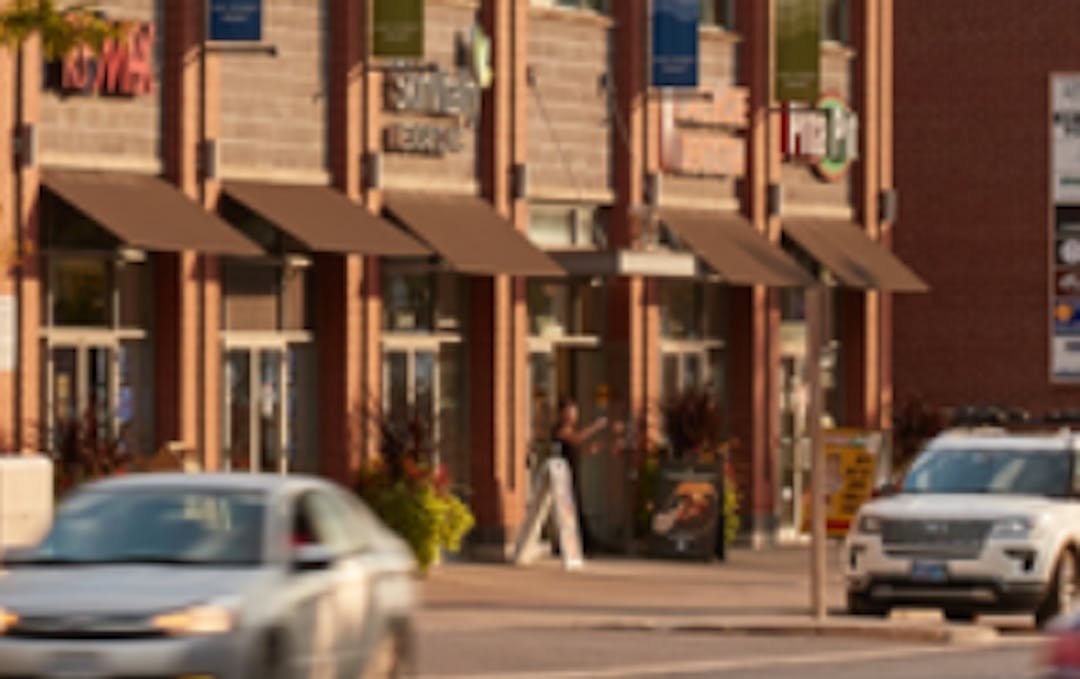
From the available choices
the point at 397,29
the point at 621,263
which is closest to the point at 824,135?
the point at 621,263

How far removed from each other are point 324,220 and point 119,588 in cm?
1696

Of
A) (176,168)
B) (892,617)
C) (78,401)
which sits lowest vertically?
(892,617)

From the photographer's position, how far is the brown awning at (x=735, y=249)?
1532 inches

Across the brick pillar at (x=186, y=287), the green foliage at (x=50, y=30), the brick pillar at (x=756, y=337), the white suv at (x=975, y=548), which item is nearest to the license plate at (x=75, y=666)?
the green foliage at (x=50, y=30)

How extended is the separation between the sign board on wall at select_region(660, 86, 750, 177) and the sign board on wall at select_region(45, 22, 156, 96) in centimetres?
1039

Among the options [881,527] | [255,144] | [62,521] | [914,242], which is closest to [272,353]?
[255,144]

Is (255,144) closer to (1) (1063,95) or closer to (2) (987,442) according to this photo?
(2) (987,442)

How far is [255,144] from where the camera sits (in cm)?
3241

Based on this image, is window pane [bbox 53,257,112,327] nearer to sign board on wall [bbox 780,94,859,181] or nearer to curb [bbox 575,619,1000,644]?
curb [bbox 575,619,1000,644]

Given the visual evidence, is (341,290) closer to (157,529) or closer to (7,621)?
(157,529)

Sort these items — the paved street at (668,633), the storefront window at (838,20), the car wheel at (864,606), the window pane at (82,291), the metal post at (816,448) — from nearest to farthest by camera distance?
the paved street at (668,633), the metal post at (816,448), the car wheel at (864,606), the window pane at (82,291), the storefront window at (838,20)

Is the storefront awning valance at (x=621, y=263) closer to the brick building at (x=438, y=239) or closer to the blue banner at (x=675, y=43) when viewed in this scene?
the brick building at (x=438, y=239)

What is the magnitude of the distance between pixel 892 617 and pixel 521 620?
3.85 metres

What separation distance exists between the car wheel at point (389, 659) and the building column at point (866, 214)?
27837 millimetres
